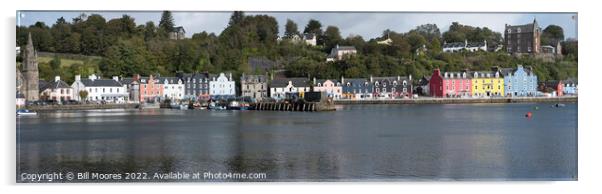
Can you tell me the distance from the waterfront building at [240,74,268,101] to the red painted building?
15.6 feet

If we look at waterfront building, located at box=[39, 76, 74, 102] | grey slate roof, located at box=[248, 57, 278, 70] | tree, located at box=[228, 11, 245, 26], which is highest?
tree, located at box=[228, 11, 245, 26]

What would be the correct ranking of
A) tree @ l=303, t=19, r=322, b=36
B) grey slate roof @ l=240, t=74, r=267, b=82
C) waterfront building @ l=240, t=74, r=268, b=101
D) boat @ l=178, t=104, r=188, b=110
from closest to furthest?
tree @ l=303, t=19, r=322, b=36 → grey slate roof @ l=240, t=74, r=267, b=82 → waterfront building @ l=240, t=74, r=268, b=101 → boat @ l=178, t=104, r=188, b=110

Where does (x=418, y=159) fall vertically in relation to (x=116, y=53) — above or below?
below

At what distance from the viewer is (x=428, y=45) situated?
14234 mm

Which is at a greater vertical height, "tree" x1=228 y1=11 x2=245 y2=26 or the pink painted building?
"tree" x1=228 y1=11 x2=245 y2=26

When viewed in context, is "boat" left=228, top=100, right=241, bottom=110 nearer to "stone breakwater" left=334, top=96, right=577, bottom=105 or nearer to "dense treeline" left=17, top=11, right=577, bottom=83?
"stone breakwater" left=334, top=96, right=577, bottom=105

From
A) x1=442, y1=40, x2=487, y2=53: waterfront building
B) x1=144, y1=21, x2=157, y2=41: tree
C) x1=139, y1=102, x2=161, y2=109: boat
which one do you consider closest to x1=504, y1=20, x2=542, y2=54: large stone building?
x1=442, y1=40, x2=487, y2=53: waterfront building

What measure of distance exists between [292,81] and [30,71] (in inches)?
560

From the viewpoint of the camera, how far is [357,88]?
25.8 metres

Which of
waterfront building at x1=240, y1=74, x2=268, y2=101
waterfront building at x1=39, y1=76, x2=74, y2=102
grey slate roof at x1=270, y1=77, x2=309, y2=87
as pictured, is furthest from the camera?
grey slate roof at x1=270, y1=77, x2=309, y2=87

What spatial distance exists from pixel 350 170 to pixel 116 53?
243 inches

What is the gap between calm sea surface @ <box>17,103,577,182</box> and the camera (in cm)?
889
